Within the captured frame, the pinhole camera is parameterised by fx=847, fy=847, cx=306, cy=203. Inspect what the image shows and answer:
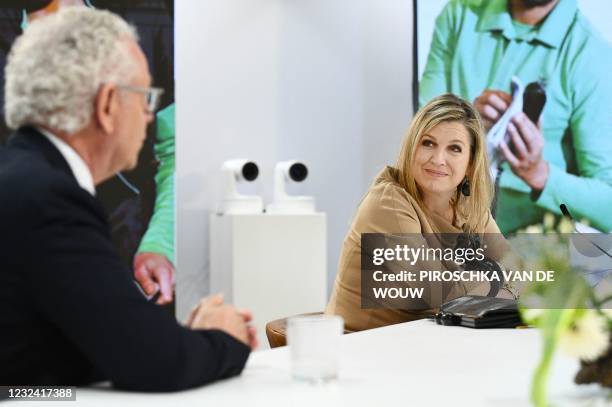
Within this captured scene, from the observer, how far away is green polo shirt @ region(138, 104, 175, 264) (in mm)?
4812

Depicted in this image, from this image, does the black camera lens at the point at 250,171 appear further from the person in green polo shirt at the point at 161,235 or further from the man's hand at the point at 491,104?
the man's hand at the point at 491,104

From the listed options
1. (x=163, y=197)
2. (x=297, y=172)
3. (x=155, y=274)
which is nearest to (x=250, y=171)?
(x=297, y=172)

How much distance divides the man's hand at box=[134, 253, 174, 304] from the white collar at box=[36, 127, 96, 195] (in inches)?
132

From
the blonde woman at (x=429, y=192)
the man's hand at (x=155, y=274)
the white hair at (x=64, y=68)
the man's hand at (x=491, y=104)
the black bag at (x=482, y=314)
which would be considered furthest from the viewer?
the man's hand at (x=491, y=104)

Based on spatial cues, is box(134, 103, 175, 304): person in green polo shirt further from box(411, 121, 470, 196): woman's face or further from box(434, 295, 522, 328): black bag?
box(434, 295, 522, 328): black bag

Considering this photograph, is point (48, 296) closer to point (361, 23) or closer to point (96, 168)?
point (96, 168)

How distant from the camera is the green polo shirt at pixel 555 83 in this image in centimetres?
480

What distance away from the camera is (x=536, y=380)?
3.16 feet

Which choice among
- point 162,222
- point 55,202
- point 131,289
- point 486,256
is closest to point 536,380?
point 131,289

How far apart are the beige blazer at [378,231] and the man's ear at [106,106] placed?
143 centimetres

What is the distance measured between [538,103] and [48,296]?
4097 millimetres

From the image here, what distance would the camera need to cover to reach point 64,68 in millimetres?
1415

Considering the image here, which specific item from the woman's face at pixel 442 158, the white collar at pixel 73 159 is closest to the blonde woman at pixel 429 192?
the woman's face at pixel 442 158

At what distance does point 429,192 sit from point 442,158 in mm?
136
